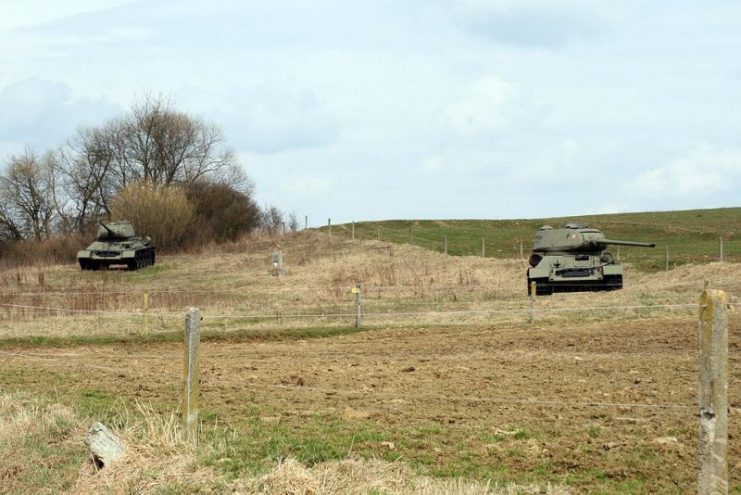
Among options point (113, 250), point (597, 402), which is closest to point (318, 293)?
point (113, 250)

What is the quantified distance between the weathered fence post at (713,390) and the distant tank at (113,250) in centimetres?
4326

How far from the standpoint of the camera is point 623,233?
6272cm

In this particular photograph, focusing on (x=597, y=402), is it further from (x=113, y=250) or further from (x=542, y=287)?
(x=113, y=250)

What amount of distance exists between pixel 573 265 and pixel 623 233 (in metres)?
34.9

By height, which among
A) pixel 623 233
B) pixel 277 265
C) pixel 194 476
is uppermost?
pixel 623 233

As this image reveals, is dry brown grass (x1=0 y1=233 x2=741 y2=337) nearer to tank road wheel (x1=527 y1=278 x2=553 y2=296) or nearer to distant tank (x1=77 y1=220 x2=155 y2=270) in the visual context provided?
tank road wheel (x1=527 y1=278 x2=553 y2=296)

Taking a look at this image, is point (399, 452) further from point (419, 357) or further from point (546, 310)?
point (546, 310)

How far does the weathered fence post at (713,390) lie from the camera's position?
5.43 meters

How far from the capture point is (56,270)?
48781 millimetres

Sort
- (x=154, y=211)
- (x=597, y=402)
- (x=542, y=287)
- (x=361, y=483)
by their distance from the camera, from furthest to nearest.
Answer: (x=154, y=211) → (x=542, y=287) → (x=597, y=402) → (x=361, y=483)

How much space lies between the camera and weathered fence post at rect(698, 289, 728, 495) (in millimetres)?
5430

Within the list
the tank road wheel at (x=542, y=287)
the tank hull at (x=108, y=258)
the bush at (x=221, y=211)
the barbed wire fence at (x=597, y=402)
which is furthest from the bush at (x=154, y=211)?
the barbed wire fence at (x=597, y=402)

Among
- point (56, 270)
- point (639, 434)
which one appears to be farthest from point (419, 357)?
point (56, 270)

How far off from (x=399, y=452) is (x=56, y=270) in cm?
4370
